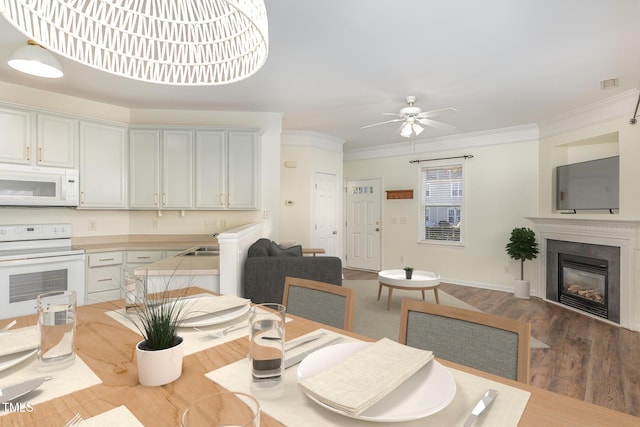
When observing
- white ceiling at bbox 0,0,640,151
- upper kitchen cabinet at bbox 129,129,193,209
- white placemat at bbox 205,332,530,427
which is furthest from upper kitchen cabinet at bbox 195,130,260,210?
white placemat at bbox 205,332,530,427

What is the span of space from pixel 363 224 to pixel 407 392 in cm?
596

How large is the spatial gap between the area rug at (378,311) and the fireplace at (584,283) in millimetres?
1237

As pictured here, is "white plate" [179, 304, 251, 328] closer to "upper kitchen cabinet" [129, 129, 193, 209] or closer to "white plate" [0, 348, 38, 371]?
"white plate" [0, 348, 38, 371]

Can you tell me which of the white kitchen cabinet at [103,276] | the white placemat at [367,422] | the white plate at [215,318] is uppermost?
the white plate at [215,318]

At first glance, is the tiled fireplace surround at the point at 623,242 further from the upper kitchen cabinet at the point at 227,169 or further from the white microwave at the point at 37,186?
the white microwave at the point at 37,186

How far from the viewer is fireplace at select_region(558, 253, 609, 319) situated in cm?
369

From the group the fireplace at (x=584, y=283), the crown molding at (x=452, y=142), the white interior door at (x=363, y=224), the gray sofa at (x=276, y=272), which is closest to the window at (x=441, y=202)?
the crown molding at (x=452, y=142)

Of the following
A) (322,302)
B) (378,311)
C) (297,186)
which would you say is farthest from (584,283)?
(322,302)

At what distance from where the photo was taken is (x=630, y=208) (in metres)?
3.47

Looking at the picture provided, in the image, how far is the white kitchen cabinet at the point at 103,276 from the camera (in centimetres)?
325

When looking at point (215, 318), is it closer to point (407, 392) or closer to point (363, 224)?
point (407, 392)

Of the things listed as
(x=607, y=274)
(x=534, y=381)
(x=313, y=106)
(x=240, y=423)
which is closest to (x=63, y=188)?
(x=313, y=106)

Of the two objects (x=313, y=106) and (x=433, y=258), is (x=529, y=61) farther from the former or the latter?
(x=433, y=258)

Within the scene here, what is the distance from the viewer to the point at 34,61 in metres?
2.30
